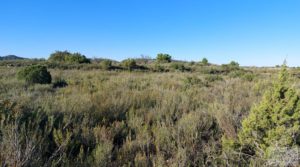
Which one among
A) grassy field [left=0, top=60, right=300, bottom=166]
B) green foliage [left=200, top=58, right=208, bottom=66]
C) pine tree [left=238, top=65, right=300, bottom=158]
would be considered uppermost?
green foliage [left=200, top=58, right=208, bottom=66]

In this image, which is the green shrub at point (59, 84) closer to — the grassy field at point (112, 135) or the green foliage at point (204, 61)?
the grassy field at point (112, 135)

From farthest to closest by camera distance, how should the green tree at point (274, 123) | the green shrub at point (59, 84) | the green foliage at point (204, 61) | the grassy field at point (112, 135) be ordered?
the green foliage at point (204, 61)
the green shrub at point (59, 84)
the green tree at point (274, 123)
the grassy field at point (112, 135)

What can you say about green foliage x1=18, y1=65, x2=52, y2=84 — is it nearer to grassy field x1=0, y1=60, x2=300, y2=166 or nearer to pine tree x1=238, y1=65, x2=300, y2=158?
grassy field x1=0, y1=60, x2=300, y2=166

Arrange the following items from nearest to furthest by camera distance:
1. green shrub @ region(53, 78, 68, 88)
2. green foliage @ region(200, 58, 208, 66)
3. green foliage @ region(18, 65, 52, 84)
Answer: green shrub @ region(53, 78, 68, 88) → green foliage @ region(18, 65, 52, 84) → green foliage @ region(200, 58, 208, 66)

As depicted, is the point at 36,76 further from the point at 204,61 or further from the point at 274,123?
the point at 204,61

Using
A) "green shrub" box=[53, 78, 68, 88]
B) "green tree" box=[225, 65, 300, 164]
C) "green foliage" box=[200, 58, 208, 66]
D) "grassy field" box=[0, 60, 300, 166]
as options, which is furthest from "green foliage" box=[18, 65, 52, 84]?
"green foliage" box=[200, 58, 208, 66]

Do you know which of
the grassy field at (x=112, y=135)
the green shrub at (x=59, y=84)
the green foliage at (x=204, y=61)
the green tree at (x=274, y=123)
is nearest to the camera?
the grassy field at (x=112, y=135)

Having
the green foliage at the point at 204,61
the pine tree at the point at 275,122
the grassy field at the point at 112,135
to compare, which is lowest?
the grassy field at the point at 112,135

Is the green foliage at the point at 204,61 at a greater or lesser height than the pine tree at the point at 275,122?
greater

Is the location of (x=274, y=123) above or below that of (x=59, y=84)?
above

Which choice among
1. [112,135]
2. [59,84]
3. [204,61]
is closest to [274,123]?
[112,135]

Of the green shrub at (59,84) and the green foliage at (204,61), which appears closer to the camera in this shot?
the green shrub at (59,84)

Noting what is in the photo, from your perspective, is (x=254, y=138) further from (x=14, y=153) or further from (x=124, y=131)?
(x=14, y=153)

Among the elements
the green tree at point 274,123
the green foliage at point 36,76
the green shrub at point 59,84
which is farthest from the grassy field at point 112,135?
the green foliage at point 36,76
